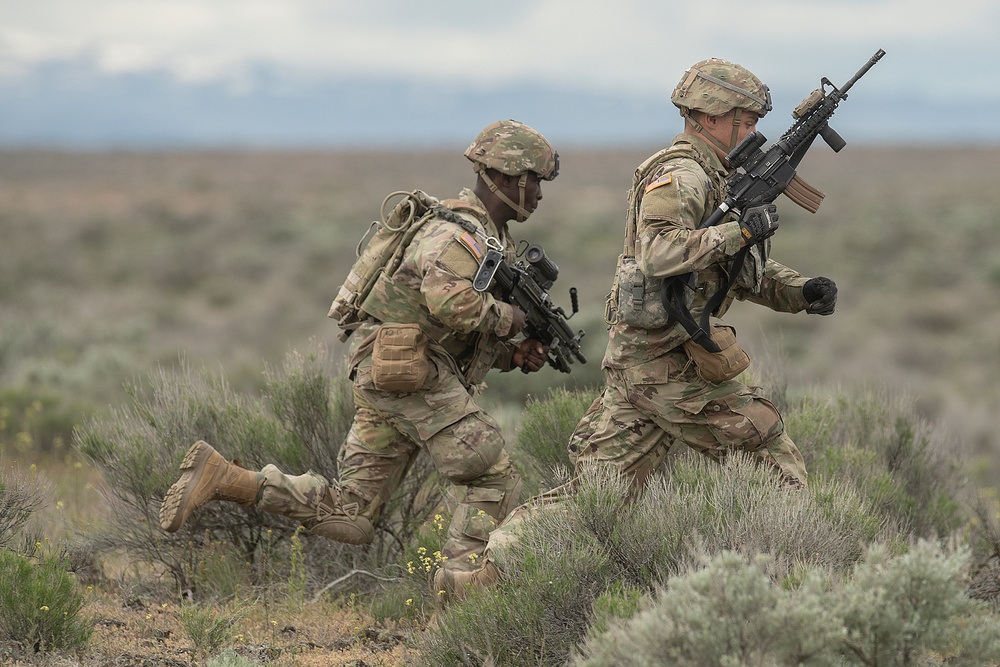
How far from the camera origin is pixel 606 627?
3.70 m

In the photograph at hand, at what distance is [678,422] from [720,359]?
353mm

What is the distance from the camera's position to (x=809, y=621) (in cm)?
314

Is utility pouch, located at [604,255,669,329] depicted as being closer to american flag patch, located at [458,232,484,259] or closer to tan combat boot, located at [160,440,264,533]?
american flag patch, located at [458,232,484,259]

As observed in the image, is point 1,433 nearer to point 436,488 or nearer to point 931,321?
point 436,488

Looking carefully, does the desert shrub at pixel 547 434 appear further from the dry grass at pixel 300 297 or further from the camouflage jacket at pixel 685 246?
the dry grass at pixel 300 297

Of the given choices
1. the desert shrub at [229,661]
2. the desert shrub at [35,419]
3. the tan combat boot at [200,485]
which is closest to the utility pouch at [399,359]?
the tan combat boot at [200,485]

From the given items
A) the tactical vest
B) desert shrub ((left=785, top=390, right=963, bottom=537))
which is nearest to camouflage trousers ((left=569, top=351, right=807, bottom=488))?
the tactical vest

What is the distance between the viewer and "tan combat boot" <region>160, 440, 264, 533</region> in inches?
203

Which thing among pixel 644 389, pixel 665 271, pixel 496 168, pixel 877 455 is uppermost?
pixel 496 168

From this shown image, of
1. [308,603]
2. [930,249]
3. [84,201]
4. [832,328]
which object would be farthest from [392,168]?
[308,603]

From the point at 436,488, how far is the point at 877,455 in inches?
104

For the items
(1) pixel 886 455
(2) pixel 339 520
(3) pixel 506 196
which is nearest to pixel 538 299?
(3) pixel 506 196

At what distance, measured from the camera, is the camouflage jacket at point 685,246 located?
463cm

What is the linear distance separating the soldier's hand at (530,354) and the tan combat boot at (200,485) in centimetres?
150
